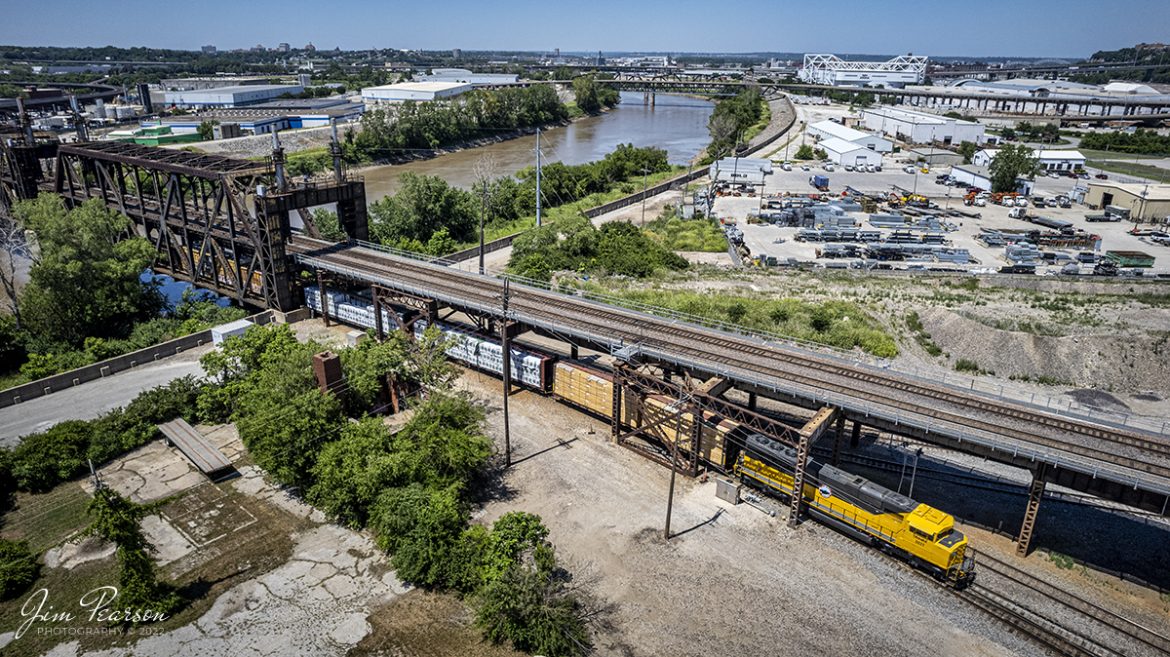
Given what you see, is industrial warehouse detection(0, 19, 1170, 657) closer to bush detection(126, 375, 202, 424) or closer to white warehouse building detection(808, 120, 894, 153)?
bush detection(126, 375, 202, 424)

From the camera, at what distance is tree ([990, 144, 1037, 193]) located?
95938mm

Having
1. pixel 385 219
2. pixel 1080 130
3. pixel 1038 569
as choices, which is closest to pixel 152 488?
pixel 1038 569

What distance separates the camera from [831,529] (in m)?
27.9

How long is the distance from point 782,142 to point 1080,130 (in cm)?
7989

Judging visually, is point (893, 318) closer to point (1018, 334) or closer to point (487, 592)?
point (1018, 334)

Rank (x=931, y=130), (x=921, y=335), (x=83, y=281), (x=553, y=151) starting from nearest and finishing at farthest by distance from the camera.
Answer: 1. (x=83, y=281)
2. (x=921, y=335)
3. (x=931, y=130)
4. (x=553, y=151)

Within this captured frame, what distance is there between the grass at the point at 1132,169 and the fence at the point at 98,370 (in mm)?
135548

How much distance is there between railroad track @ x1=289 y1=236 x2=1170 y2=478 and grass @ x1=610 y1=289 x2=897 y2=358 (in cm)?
702

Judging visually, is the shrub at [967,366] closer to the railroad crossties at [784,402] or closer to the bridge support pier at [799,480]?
the railroad crossties at [784,402]

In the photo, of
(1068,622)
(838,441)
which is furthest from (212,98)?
(1068,622)

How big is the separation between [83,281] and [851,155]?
115 metres

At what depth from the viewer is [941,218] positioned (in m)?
84.7

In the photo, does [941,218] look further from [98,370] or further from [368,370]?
[98,370]

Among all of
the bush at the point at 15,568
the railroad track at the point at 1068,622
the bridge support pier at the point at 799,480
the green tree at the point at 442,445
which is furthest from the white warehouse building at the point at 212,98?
the railroad track at the point at 1068,622
